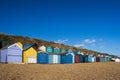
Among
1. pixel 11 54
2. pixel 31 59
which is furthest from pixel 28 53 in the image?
pixel 11 54

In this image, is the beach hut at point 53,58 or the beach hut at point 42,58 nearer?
the beach hut at point 42,58

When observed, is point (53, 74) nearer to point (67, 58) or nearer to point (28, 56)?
point (28, 56)

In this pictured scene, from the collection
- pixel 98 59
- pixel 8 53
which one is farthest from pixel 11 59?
pixel 98 59

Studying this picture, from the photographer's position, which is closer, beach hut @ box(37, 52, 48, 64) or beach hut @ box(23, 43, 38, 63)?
beach hut @ box(23, 43, 38, 63)

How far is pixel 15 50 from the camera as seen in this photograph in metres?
37.9

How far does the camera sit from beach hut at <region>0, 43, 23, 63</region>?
3678cm

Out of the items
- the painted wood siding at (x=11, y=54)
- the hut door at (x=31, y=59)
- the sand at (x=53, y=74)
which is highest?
the painted wood siding at (x=11, y=54)

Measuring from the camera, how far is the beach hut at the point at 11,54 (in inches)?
1448

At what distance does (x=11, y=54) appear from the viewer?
37.2 m

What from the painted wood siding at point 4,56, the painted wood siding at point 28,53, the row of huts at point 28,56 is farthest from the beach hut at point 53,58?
the painted wood siding at point 4,56

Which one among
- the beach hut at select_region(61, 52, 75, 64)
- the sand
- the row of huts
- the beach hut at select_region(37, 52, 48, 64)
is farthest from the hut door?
the sand

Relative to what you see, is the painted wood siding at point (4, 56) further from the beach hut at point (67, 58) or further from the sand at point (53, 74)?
the beach hut at point (67, 58)

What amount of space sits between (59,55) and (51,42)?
60633 mm

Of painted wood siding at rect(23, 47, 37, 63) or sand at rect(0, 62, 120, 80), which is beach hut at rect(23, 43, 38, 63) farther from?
sand at rect(0, 62, 120, 80)
